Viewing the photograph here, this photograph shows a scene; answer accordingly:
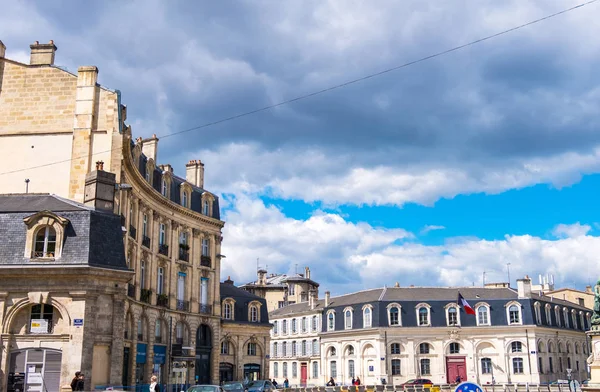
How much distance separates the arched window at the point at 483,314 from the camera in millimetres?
57844

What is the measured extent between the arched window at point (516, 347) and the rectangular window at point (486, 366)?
2.16m

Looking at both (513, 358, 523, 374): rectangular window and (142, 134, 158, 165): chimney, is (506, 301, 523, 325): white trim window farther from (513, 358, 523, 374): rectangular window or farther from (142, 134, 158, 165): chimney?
(142, 134, 158, 165): chimney

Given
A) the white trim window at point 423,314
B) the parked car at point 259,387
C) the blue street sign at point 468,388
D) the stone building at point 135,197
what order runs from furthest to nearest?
the white trim window at point 423,314 < the parked car at point 259,387 < the stone building at point 135,197 < the blue street sign at point 468,388

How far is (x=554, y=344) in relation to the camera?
59.5 m

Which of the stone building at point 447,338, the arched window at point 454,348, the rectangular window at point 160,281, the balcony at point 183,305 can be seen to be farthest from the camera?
the arched window at point 454,348

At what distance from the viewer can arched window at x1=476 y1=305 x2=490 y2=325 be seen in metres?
57.8

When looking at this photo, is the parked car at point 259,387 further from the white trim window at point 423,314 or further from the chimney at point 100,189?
the white trim window at point 423,314

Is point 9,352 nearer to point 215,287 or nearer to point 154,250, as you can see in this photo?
point 154,250

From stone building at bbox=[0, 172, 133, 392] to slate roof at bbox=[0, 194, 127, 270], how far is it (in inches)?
1.5

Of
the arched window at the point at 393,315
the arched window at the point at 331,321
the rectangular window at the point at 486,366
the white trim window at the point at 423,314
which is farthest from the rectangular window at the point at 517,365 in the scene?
the arched window at the point at 331,321

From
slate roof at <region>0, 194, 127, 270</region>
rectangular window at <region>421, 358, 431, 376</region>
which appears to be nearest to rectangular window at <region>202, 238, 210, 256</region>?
slate roof at <region>0, 194, 127, 270</region>

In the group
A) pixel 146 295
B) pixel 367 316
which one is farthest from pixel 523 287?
pixel 146 295

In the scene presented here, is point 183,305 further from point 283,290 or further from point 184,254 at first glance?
point 283,290

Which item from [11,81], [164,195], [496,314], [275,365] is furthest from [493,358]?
[11,81]
